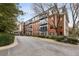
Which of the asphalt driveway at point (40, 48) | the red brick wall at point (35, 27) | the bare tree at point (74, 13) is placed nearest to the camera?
the asphalt driveway at point (40, 48)

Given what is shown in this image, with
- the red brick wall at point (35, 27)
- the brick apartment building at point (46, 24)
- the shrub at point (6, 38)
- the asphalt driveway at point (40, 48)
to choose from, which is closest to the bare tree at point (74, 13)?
the brick apartment building at point (46, 24)

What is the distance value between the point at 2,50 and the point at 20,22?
71cm

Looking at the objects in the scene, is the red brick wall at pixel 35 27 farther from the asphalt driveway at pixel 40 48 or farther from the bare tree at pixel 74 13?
the bare tree at pixel 74 13

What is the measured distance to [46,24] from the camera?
4.60 meters

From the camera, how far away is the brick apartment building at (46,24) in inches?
176

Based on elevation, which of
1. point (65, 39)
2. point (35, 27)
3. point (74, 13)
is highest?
point (74, 13)

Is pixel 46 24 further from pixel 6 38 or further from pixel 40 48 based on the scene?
pixel 6 38

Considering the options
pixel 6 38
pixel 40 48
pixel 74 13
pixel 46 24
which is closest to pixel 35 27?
pixel 46 24

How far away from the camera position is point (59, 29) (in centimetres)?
448

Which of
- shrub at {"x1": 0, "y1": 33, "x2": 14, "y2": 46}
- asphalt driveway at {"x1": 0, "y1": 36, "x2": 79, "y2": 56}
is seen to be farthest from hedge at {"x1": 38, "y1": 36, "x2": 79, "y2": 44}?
shrub at {"x1": 0, "y1": 33, "x2": 14, "y2": 46}

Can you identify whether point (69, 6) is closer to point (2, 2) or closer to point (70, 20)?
point (70, 20)

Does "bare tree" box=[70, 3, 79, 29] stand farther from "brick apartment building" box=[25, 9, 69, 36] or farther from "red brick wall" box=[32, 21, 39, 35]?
"red brick wall" box=[32, 21, 39, 35]

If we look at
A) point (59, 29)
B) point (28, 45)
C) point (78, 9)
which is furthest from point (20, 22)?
point (78, 9)

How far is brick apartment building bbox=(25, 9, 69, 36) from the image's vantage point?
4482 millimetres
